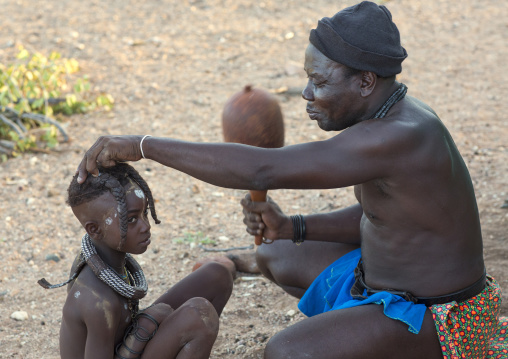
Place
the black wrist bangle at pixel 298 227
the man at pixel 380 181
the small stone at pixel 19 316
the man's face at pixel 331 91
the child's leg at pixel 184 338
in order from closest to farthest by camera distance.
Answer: the man at pixel 380 181, the man's face at pixel 331 91, the child's leg at pixel 184 338, the black wrist bangle at pixel 298 227, the small stone at pixel 19 316

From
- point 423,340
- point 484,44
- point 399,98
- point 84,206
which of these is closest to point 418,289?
point 423,340

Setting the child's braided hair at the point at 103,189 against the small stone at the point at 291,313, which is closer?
the child's braided hair at the point at 103,189

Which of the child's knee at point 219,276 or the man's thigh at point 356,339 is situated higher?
the man's thigh at point 356,339

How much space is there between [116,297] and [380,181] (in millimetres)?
1182

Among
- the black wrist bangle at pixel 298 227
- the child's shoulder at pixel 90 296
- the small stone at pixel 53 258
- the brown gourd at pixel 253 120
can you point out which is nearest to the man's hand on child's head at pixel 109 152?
the child's shoulder at pixel 90 296

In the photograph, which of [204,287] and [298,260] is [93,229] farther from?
[298,260]

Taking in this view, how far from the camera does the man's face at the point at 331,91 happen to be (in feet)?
8.66

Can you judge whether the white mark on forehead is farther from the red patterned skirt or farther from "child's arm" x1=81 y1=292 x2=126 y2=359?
the red patterned skirt

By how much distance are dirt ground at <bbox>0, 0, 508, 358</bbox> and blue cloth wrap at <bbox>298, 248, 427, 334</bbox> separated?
39 centimetres

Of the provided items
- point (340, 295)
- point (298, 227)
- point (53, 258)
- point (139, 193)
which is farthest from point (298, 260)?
point (53, 258)

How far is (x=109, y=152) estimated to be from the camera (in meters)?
2.57

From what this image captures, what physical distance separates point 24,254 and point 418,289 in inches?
108

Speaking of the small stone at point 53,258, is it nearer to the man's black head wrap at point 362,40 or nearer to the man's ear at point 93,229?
the man's ear at point 93,229

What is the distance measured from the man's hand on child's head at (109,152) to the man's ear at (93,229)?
207 millimetres
